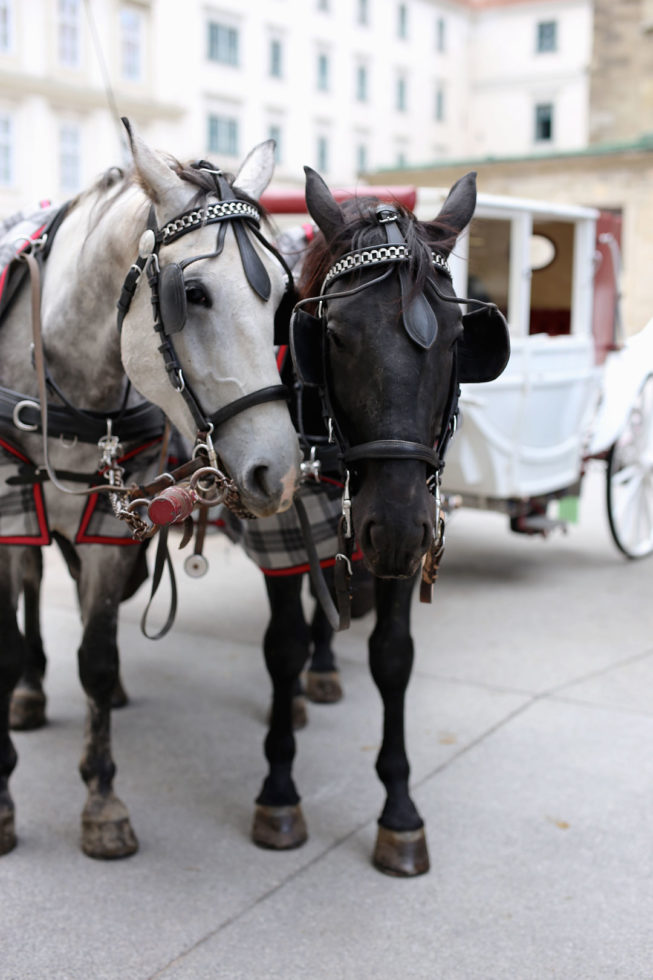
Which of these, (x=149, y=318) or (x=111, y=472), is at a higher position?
(x=149, y=318)

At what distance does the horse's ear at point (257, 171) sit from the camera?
251 cm

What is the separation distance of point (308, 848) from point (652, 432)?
4469mm

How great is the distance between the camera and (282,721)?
3.05 meters

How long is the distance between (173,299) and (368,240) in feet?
1.51

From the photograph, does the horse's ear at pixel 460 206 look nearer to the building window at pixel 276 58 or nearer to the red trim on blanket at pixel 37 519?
the red trim on blanket at pixel 37 519

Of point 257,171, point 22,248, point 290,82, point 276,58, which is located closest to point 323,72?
point 290,82

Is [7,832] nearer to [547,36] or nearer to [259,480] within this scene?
[259,480]

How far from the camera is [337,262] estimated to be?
91.0 inches

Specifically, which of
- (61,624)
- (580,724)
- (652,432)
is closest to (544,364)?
(652,432)

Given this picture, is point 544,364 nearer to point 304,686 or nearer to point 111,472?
point 304,686

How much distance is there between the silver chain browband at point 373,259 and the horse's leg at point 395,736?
2.99 feet

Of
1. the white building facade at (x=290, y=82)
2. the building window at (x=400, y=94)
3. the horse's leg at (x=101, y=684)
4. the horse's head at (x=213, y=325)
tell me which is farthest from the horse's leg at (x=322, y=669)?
the building window at (x=400, y=94)

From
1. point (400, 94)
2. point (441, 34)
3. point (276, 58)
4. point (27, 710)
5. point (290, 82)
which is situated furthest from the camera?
point (441, 34)

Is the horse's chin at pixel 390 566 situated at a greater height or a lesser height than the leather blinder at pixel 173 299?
lesser
